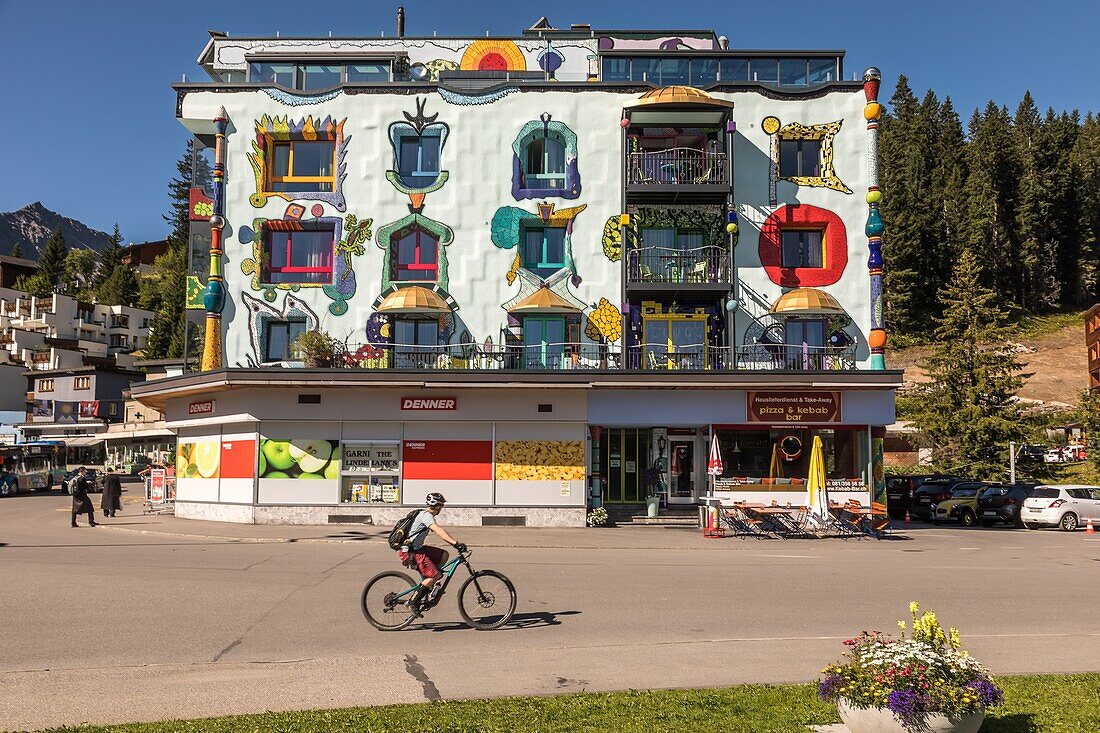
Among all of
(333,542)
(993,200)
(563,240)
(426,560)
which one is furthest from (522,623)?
(993,200)

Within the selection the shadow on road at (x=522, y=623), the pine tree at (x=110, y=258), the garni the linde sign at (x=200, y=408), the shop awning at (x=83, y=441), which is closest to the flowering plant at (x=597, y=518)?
the garni the linde sign at (x=200, y=408)

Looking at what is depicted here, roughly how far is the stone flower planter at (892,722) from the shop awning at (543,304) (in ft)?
78.1

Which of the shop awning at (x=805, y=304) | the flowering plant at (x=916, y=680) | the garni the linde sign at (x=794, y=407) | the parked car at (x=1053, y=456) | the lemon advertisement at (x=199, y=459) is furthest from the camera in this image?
the parked car at (x=1053, y=456)

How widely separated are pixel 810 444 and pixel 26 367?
102 meters

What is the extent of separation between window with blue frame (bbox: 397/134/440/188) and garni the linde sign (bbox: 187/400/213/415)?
10266 millimetres

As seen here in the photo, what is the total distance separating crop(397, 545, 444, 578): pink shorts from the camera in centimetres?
1153

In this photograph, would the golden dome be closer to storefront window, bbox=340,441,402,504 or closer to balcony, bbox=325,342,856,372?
balcony, bbox=325,342,856,372

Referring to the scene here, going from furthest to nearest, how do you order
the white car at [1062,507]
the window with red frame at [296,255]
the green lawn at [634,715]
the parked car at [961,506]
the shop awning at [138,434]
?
the shop awning at [138,434], the parked car at [961,506], the window with red frame at [296,255], the white car at [1062,507], the green lawn at [634,715]

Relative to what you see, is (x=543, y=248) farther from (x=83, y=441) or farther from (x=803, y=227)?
(x=83, y=441)

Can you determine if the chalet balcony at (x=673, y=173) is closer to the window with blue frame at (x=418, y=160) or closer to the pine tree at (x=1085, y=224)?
Result: the window with blue frame at (x=418, y=160)

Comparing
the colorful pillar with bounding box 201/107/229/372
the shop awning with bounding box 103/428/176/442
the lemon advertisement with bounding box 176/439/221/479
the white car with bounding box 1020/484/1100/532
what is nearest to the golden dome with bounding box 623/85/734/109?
the colorful pillar with bounding box 201/107/229/372

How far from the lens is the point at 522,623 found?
11953 millimetres

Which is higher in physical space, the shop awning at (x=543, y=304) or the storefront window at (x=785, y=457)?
the shop awning at (x=543, y=304)

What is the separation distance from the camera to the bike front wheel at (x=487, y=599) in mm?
11641
